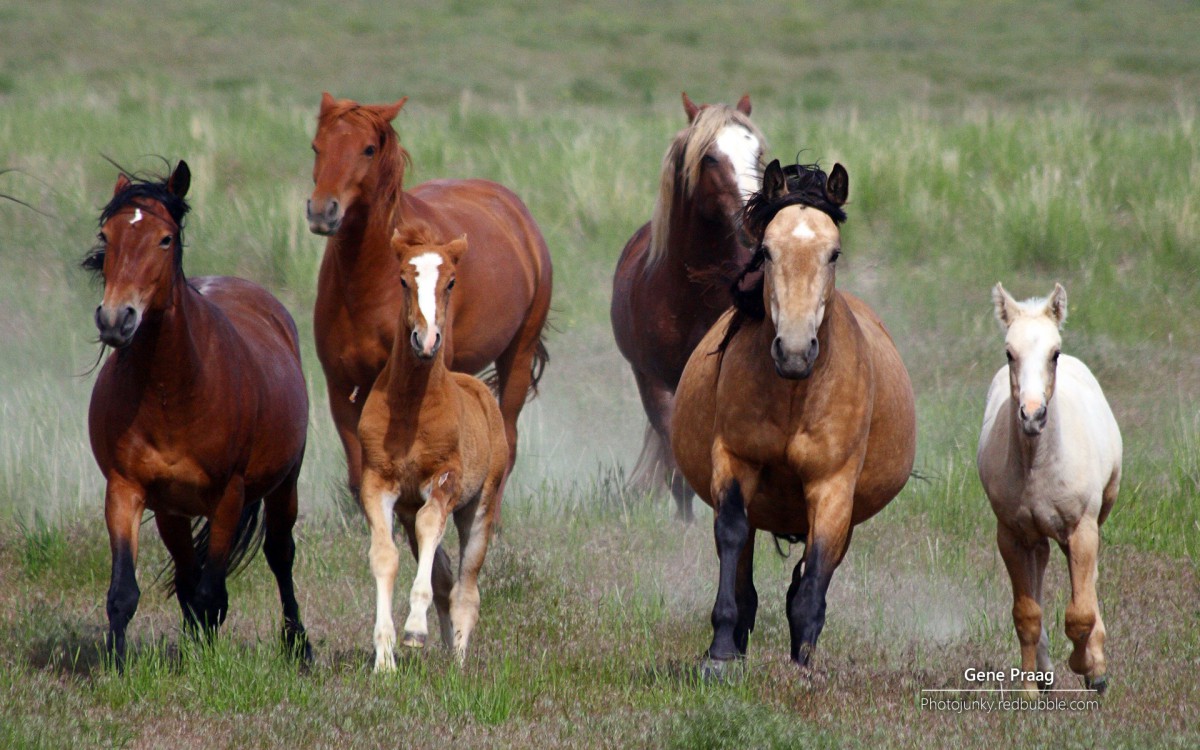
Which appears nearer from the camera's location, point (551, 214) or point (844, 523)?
point (844, 523)

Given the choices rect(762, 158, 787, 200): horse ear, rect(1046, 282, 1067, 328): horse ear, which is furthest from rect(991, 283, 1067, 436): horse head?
rect(762, 158, 787, 200): horse ear

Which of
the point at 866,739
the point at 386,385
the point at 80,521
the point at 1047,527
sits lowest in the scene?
the point at 80,521

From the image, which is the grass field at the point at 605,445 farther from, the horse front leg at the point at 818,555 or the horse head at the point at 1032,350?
the horse head at the point at 1032,350

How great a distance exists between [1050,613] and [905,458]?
1.59 m

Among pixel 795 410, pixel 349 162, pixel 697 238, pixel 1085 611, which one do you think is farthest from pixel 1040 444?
pixel 349 162

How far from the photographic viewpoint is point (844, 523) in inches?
219

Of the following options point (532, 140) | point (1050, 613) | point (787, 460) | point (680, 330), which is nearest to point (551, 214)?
point (532, 140)

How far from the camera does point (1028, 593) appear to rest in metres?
5.93

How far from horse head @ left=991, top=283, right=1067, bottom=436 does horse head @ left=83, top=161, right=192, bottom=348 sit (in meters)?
3.25

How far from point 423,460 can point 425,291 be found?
2.34ft

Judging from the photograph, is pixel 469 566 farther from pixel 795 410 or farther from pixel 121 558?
pixel 795 410

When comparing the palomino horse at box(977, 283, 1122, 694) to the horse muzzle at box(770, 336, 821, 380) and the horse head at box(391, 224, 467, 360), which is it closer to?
the horse muzzle at box(770, 336, 821, 380)

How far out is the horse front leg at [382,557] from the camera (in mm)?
5520

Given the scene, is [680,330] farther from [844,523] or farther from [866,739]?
[866,739]
